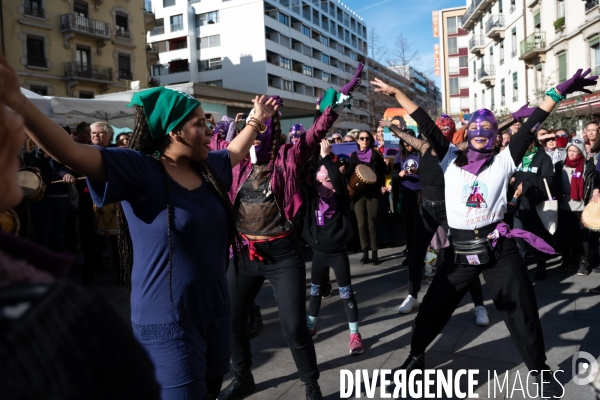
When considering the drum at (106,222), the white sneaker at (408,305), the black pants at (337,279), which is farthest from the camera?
the drum at (106,222)

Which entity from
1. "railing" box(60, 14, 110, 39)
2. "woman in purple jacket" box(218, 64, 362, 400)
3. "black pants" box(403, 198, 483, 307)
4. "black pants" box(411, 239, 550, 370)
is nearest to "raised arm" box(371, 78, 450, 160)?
"woman in purple jacket" box(218, 64, 362, 400)

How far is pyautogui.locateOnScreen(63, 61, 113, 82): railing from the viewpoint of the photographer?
1297 inches

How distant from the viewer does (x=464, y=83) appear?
60.1 m

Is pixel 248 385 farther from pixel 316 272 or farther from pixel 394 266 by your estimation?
pixel 394 266

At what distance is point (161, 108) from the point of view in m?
2.30

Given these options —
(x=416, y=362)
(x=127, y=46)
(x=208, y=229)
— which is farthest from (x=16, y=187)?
(x=127, y=46)

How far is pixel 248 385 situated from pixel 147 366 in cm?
312

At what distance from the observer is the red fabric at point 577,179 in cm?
725

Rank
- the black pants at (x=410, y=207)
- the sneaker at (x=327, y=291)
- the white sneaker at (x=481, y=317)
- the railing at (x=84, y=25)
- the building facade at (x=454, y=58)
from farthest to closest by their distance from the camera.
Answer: the building facade at (x=454, y=58), the railing at (x=84, y=25), the black pants at (x=410, y=207), the sneaker at (x=327, y=291), the white sneaker at (x=481, y=317)

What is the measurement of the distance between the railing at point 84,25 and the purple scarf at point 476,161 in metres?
34.5

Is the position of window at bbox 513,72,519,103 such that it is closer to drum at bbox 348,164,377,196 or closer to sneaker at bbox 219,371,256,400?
drum at bbox 348,164,377,196

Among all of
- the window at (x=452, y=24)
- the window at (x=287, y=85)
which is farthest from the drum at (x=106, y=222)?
the window at (x=452, y=24)

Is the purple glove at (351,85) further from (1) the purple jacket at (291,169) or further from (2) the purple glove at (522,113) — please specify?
(2) the purple glove at (522,113)

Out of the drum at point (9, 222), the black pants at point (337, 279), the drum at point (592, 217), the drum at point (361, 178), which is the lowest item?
the black pants at point (337, 279)
